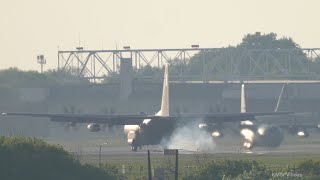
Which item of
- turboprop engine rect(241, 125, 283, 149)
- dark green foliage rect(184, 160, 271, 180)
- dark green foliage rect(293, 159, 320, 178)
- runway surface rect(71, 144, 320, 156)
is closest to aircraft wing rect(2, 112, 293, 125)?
turboprop engine rect(241, 125, 283, 149)

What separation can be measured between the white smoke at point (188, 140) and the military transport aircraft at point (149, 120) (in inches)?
27.6

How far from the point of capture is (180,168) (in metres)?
88.6

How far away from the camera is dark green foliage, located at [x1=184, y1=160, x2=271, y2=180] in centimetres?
7619

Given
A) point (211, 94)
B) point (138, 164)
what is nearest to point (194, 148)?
point (138, 164)

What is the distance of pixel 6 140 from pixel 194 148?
54.3 metres

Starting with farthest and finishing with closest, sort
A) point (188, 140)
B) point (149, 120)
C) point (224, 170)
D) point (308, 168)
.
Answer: point (188, 140), point (149, 120), point (308, 168), point (224, 170)

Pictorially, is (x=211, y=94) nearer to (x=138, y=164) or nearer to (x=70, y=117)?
(x=70, y=117)

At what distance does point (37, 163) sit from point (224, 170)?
1393 centimetres

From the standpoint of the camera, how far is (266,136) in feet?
416

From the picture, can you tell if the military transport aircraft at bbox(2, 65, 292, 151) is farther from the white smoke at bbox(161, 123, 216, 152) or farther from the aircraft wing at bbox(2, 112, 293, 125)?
the white smoke at bbox(161, 123, 216, 152)

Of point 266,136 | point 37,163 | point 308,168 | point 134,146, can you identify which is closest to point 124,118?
point 134,146

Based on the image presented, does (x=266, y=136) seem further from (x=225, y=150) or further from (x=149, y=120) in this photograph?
(x=149, y=120)

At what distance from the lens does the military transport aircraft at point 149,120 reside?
123 m

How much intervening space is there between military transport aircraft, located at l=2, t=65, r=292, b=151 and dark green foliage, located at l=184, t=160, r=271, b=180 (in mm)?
43554
